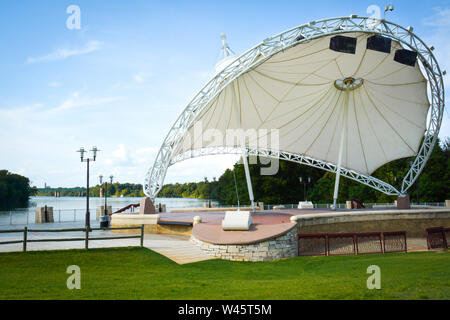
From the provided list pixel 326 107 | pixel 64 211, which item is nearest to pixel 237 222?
pixel 326 107

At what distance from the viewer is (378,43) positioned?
2102 centimetres

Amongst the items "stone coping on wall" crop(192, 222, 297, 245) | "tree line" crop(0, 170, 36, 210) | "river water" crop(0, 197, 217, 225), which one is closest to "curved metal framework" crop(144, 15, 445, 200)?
"stone coping on wall" crop(192, 222, 297, 245)

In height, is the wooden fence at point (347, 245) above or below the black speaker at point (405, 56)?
below

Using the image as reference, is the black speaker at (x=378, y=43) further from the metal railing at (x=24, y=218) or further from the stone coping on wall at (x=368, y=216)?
the metal railing at (x=24, y=218)

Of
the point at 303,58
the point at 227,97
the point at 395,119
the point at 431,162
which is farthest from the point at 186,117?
the point at 431,162

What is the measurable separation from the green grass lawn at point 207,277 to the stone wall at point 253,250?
0.54 metres

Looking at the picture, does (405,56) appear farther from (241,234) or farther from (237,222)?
(241,234)

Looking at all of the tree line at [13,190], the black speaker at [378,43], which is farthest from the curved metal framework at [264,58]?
the tree line at [13,190]

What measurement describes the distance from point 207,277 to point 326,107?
25.4m

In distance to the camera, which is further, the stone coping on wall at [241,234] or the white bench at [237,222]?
the white bench at [237,222]

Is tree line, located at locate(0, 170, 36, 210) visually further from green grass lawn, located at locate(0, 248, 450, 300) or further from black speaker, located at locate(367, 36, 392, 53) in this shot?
black speaker, located at locate(367, 36, 392, 53)

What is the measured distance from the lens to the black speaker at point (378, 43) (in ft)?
68.1

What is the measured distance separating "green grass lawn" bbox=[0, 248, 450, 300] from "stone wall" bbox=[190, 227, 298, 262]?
0.54 m
